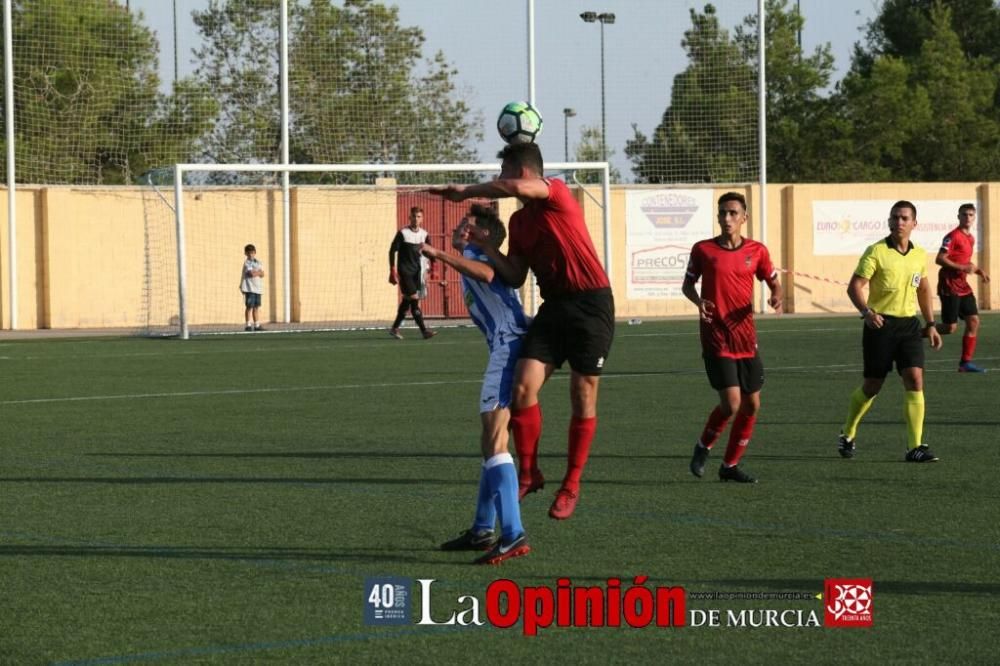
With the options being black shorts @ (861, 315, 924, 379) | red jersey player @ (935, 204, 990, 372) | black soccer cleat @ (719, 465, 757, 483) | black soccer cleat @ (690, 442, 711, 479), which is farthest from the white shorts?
red jersey player @ (935, 204, 990, 372)

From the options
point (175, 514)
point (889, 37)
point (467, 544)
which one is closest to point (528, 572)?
point (467, 544)

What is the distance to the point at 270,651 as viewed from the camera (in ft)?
20.3

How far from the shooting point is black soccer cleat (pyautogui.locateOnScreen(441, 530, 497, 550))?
8.23 meters

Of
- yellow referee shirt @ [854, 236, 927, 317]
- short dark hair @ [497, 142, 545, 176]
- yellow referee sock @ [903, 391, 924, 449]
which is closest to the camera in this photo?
short dark hair @ [497, 142, 545, 176]

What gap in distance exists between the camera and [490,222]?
27.1 ft

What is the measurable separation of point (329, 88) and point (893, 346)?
26947 millimetres

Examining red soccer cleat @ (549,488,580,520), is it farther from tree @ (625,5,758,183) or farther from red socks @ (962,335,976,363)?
tree @ (625,5,758,183)

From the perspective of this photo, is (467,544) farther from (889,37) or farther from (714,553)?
(889,37)

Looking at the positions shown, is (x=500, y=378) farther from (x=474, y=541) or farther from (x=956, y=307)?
(x=956, y=307)

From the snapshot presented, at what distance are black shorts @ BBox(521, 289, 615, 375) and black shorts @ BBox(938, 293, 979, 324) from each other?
42.0 ft

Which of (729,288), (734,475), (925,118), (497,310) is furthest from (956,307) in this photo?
(925,118)

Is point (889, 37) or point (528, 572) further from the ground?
point (889, 37)

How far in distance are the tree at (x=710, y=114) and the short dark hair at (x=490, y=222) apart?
31410 mm

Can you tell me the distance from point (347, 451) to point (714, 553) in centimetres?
505
